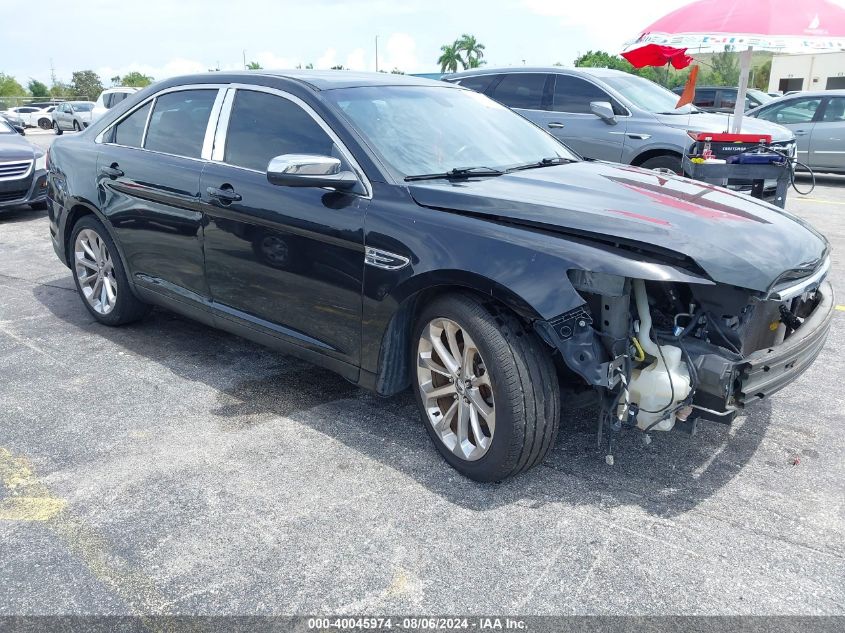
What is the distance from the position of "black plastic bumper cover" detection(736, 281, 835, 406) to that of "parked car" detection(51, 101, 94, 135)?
32.3 metres

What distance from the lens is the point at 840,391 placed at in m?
4.07

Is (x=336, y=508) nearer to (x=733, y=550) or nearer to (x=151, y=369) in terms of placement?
(x=733, y=550)

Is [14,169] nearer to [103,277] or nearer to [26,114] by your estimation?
[103,277]

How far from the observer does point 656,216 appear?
292 cm

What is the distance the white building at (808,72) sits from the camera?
170 ft

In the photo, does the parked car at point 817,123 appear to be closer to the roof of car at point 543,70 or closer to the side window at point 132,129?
the roof of car at point 543,70

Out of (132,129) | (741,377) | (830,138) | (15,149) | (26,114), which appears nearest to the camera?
(741,377)

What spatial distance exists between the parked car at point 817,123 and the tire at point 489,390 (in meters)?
11.2

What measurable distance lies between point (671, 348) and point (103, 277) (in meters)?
3.91

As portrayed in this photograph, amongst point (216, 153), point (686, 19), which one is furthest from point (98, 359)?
point (686, 19)

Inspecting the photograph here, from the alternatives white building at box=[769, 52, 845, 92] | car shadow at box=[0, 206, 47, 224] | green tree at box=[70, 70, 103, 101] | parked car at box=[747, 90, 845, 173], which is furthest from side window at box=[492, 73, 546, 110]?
green tree at box=[70, 70, 103, 101]

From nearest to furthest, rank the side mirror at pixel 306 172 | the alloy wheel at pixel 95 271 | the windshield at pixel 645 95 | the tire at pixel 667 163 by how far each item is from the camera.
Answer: the side mirror at pixel 306 172 < the alloy wheel at pixel 95 271 < the tire at pixel 667 163 < the windshield at pixel 645 95

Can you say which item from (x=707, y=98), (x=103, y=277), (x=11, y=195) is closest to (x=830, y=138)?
(x=707, y=98)

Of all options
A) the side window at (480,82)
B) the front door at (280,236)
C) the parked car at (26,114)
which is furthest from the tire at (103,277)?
the parked car at (26,114)
